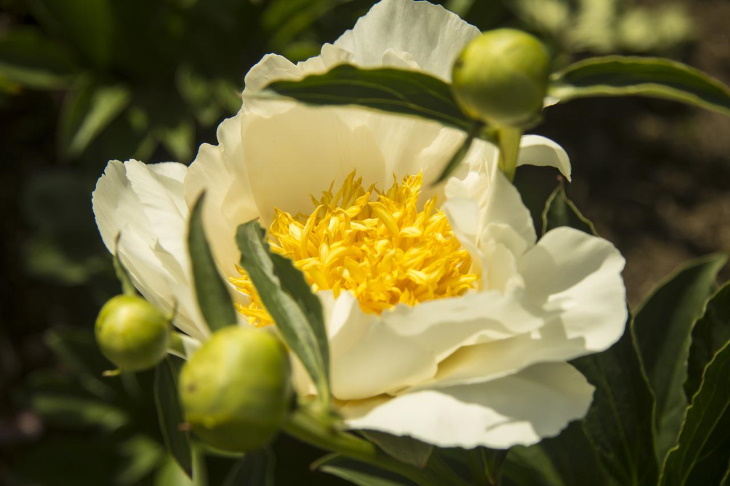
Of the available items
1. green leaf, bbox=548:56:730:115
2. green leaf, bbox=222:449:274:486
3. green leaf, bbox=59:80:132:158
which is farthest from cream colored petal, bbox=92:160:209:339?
green leaf, bbox=59:80:132:158

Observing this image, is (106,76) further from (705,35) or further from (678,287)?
(705,35)

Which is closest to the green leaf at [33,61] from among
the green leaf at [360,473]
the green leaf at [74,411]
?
the green leaf at [74,411]

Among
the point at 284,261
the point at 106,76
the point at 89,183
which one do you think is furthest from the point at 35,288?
the point at 284,261

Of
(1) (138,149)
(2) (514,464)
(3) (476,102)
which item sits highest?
(3) (476,102)

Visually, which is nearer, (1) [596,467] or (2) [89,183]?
(1) [596,467]

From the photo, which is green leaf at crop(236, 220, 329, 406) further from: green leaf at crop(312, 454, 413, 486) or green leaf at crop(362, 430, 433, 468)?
green leaf at crop(312, 454, 413, 486)

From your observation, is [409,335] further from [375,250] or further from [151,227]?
[151,227]
